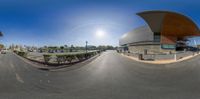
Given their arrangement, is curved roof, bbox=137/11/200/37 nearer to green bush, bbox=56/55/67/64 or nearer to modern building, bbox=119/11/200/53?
modern building, bbox=119/11/200/53

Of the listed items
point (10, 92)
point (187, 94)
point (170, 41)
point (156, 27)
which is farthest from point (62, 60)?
point (170, 41)

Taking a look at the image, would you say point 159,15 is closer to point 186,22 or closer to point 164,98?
point 186,22

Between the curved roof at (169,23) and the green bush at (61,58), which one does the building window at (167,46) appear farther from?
the green bush at (61,58)

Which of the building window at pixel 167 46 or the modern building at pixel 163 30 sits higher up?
the modern building at pixel 163 30

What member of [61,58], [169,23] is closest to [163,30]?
[169,23]

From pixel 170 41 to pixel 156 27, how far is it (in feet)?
29.6

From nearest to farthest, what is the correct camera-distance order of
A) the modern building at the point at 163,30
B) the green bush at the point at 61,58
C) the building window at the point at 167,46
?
the green bush at the point at 61,58
the modern building at the point at 163,30
the building window at the point at 167,46

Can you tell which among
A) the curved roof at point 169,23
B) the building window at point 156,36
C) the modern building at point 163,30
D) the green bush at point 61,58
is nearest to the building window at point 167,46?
the modern building at point 163,30

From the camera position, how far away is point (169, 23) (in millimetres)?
51875

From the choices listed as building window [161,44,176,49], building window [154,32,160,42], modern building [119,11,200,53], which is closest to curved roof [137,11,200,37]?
modern building [119,11,200,53]

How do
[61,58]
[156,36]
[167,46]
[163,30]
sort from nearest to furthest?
[61,58] < [163,30] < [167,46] < [156,36]

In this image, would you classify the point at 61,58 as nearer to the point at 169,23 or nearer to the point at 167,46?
the point at 169,23

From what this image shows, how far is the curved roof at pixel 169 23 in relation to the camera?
149 ft

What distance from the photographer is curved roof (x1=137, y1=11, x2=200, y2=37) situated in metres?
45.6
